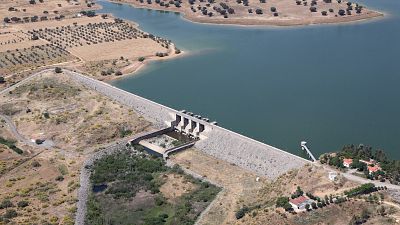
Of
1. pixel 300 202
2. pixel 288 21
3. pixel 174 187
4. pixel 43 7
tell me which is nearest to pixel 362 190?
pixel 300 202

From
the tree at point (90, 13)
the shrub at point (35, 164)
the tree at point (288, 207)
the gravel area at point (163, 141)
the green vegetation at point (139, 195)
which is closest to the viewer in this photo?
the tree at point (288, 207)

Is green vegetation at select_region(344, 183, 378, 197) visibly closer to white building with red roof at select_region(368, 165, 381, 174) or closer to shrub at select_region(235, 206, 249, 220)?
white building with red roof at select_region(368, 165, 381, 174)

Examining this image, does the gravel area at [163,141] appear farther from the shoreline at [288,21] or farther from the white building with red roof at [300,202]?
the shoreline at [288,21]

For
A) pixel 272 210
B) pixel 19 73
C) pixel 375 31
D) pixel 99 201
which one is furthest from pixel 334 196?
pixel 375 31

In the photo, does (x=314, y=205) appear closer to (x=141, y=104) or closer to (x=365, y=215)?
(x=365, y=215)

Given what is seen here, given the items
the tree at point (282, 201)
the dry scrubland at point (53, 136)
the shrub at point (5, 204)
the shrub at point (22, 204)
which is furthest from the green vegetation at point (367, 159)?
the shrub at point (5, 204)

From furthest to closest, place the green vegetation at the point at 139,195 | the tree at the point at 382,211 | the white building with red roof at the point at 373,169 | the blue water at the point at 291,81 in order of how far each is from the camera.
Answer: the blue water at the point at 291,81 < the green vegetation at the point at 139,195 < the white building with red roof at the point at 373,169 < the tree at the point at 382,211

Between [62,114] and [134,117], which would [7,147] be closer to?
[62,114]
